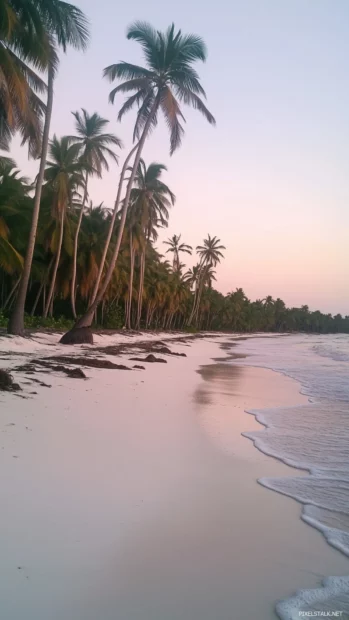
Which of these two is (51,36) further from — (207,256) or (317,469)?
(207,256)

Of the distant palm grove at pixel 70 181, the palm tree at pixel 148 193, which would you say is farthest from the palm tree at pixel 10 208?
the palm tree at pixel 148 193

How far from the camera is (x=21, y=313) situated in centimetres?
1630

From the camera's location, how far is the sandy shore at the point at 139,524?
2.48 metres

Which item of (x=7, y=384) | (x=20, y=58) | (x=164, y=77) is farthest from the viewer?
(x=164, y=77)

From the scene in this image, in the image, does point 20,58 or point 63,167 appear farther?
point 63,167

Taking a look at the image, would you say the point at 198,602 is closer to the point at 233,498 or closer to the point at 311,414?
the point at 233,498

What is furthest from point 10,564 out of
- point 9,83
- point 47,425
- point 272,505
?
point 9,83

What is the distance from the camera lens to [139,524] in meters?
3.35

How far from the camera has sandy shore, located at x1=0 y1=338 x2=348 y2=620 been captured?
2.48 meters

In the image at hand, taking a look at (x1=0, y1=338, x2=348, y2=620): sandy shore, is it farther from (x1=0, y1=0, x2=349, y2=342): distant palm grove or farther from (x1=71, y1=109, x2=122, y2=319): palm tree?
(x1=71, y1=109, x2=122, y2=319): palm tree

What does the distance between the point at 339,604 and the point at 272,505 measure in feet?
4.54

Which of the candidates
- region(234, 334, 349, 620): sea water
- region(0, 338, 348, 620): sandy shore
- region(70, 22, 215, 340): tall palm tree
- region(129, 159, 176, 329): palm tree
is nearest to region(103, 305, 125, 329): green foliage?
region(129, 159, 176, 329): palm tree

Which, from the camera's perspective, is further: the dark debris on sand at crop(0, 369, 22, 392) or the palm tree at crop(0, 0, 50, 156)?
the palm tree at crop(0, 0, 50, 156)

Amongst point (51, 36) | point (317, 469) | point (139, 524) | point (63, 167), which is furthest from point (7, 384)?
point (63, 167)
